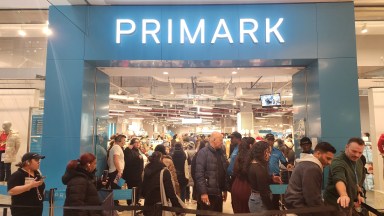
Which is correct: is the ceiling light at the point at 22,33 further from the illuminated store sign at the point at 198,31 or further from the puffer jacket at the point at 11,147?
the illuminated store sign at the point at 198,31

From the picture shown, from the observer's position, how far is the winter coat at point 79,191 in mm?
3188

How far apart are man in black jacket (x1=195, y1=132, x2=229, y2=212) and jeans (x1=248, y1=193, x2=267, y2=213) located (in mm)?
775

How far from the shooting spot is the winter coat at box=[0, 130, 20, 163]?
25.6 ft

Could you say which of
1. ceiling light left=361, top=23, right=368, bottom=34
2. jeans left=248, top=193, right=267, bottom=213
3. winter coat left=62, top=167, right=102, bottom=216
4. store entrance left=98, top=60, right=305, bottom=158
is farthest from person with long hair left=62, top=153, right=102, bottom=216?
→ ceiling light left=361, top=23, right=368, bottom=34

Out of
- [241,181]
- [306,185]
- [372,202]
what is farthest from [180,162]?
[372,202]

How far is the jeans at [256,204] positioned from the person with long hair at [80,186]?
165 centimetres

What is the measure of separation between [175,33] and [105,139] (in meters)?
2.53

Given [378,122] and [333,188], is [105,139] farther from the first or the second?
[378,122]

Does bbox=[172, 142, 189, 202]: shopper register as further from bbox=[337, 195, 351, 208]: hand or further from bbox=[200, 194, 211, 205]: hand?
bbox=[337, 195, 351, 208]: hand

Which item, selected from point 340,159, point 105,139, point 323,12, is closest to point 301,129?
point 323,12

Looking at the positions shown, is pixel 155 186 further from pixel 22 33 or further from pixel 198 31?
pixel 22 33

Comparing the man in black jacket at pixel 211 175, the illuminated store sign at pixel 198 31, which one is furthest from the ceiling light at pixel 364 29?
the man in black jacket at pixel 211 175

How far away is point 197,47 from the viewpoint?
5461 millimetres

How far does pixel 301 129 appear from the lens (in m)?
5.99
